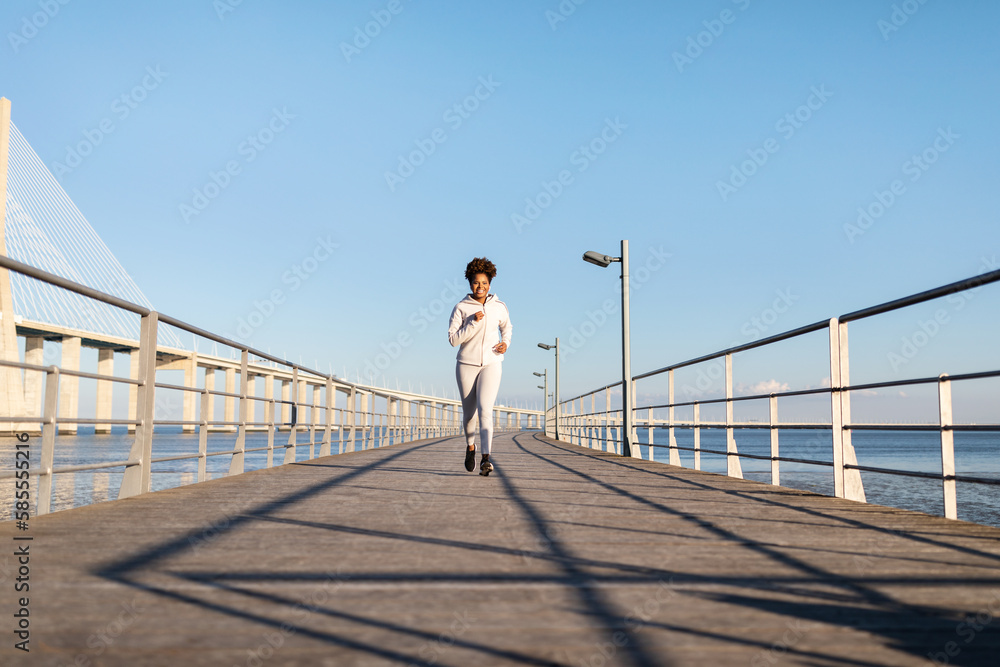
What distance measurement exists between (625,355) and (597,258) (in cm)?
239

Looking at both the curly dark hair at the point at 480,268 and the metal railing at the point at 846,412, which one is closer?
the metal railing at the point at 846,412

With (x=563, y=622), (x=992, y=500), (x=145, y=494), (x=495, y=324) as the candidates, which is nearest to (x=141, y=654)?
(x=563, y=622)

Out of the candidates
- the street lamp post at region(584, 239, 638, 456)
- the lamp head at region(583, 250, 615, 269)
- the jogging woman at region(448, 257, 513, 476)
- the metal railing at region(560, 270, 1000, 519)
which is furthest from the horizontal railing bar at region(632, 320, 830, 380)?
the lamp head at region(583, 250, 615, 269)

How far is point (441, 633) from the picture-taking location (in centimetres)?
177

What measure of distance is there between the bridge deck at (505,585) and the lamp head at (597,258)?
978 centimetres

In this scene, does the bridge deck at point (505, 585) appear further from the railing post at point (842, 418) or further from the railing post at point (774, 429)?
the railing post at point (774, 429)

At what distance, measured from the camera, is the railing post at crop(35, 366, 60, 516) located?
3.65 metres

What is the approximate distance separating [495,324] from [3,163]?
35.8 m

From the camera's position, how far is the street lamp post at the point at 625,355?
36.6 ft

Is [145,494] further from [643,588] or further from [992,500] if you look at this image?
[992,500]

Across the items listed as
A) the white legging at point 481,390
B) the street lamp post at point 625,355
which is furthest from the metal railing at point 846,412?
the street lamp post at point 625,355

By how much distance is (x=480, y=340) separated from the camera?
20.4 ft

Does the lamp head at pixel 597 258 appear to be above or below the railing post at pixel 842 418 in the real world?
above

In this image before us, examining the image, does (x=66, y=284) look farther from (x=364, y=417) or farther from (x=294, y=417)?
(x=364, y=417)
